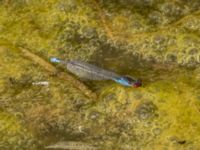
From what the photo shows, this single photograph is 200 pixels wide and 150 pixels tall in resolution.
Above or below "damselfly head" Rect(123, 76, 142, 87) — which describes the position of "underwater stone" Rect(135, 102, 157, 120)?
below

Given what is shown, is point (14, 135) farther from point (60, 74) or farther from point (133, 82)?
point (133, 82)

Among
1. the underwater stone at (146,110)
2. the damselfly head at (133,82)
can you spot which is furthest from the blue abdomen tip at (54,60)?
the underwater stone at (146,110)

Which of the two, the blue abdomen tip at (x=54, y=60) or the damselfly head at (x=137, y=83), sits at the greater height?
the blue abdomen tip at (x=54, y=60)

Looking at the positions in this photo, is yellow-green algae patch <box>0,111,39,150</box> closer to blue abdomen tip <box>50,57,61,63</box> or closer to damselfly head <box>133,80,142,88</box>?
blue abdomen tip <box>50,57,61,63</box>

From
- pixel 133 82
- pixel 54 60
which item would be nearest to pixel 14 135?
pixel 54 60

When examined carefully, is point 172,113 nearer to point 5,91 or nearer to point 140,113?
point 140,113

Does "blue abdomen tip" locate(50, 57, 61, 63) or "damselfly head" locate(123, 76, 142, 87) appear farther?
"blue abdomen tip" locate(50, 57, 61, 63)

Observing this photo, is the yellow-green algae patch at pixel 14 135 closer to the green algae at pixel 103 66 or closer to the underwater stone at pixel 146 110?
the green algae at pixel 103 66

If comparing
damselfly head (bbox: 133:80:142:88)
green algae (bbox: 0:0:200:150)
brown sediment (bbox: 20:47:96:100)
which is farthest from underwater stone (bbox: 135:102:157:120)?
brown sediment (bbox: 20:47:96:100)

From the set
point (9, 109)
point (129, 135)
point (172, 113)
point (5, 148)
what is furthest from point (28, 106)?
point (172, 113)
